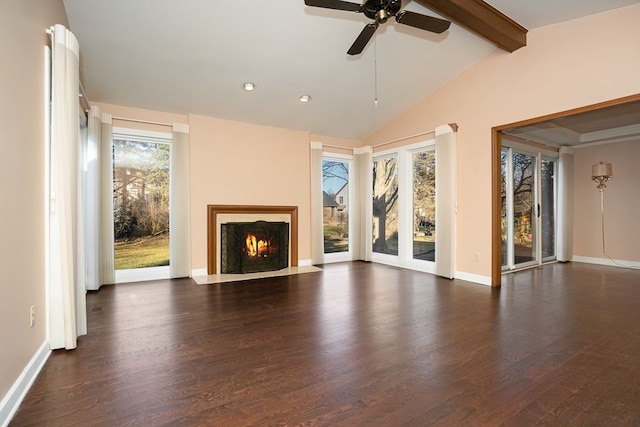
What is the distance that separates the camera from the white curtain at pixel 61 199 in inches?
89.4

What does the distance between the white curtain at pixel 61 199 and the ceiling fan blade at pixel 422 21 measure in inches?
106

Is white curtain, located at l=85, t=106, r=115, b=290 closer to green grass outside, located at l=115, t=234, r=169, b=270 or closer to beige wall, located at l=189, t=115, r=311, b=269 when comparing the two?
green grass outside, located at l=115, t=234, r=169, b=270

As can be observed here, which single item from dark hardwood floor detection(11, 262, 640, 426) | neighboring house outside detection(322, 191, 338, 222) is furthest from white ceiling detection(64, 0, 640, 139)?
dark hardwood floor detection(11, 262, 640, 426)

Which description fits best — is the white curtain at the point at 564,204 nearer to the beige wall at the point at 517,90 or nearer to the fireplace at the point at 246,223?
the beige wall at the point at 517,90

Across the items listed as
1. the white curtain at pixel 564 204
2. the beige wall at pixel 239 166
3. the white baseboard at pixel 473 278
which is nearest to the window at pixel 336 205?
the beige wall at pixel 239 166

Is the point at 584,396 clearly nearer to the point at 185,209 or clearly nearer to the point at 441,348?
the point at 441,348

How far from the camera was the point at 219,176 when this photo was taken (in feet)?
16.4

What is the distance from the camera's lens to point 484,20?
131 inches

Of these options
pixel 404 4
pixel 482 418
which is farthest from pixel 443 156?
pixel 482 418

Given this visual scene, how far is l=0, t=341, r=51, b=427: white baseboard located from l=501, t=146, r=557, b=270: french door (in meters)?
6.11

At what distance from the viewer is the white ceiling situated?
3045 mm

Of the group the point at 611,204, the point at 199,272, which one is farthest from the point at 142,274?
the point at 611,204

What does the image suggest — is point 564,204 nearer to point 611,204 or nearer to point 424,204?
point 611,204

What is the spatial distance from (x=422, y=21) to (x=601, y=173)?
18.8 ft
